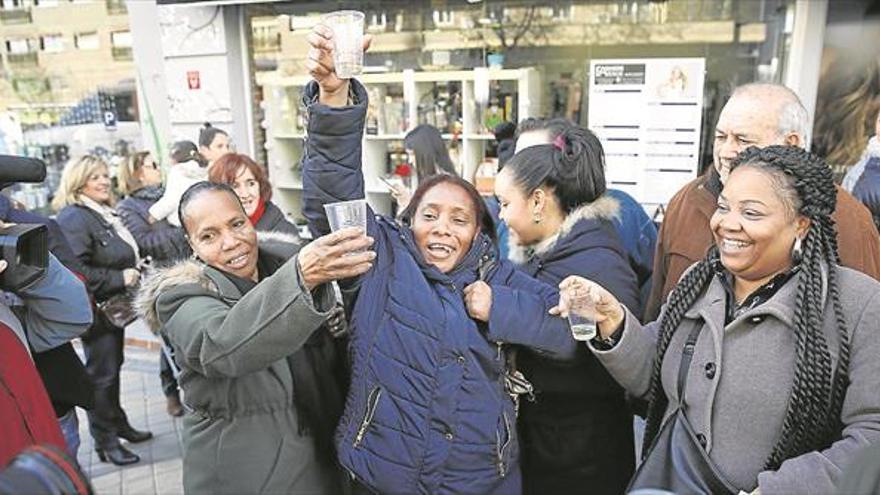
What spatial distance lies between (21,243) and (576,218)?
62.7 inches

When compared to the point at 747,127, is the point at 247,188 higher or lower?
lower

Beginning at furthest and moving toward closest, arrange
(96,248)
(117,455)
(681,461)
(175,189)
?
(175,189), (117,455), (96,248), (681,461)

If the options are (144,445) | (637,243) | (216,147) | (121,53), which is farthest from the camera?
(121,53)

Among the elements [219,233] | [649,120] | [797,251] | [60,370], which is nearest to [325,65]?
[219,233]

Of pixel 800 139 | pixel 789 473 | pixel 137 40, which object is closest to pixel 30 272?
pixel 789 473

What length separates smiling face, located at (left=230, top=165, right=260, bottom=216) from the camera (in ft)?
10.8

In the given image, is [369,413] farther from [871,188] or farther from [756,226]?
[871,188]

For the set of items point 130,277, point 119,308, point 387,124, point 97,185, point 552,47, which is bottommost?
point 119,308

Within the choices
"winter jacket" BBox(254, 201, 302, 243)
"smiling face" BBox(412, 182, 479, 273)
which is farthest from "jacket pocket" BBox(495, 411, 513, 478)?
"winter jacket" BBox(254, 201, 302, 243)

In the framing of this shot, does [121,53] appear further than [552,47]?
Yes

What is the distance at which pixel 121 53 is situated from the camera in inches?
240

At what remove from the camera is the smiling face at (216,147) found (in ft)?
14.6

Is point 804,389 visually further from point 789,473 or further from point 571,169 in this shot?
point 571,169

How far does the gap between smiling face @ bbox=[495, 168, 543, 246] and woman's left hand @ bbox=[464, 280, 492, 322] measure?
1.27 ft
